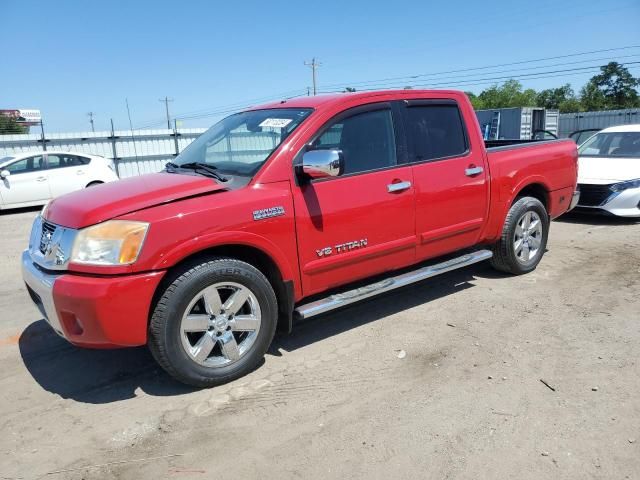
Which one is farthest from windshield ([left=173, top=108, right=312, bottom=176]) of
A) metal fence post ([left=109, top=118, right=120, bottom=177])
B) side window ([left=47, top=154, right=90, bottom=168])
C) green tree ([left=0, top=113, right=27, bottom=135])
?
green tree ([left=0, top=113, right=27, bottom=135])

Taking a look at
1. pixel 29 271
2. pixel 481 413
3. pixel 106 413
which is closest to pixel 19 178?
pixel 29 271

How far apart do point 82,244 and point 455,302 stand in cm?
330

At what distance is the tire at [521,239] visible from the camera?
5176mm

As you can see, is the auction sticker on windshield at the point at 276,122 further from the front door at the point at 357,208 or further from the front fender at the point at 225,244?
the front fender at the point at 225,244

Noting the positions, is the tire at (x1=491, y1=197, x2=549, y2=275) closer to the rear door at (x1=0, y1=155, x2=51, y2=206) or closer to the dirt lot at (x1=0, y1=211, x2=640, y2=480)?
the dirt lot at (x1=0, y1=211, x2=640, y2=480)

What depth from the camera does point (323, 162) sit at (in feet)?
11.0

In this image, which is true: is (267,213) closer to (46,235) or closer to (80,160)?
(46,235)

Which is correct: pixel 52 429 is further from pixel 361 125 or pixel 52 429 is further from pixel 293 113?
pixel 361 125

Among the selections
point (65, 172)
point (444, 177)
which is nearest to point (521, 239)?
point (444, 177)

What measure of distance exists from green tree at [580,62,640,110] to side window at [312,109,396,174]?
272ft

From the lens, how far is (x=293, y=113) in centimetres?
393

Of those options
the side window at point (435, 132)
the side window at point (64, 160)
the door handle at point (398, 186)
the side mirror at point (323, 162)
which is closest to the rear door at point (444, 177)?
the side window at point (435, 132)

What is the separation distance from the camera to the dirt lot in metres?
2.60

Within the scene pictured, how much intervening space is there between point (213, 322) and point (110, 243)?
82 cm
